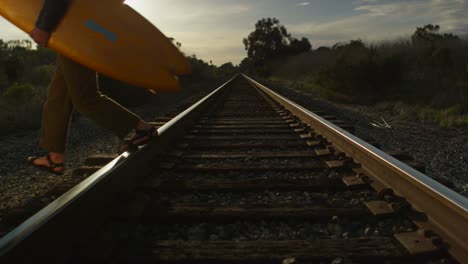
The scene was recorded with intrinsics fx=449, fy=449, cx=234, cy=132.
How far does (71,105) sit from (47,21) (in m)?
0.65

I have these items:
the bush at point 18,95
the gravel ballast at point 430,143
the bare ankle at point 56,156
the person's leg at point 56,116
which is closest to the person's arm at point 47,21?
the person's leg at point 56,116

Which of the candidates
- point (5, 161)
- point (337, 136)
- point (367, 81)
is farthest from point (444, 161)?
point (367, 81)

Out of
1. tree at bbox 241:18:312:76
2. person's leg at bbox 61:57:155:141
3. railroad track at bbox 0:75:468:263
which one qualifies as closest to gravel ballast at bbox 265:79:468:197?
railroad track at bbox 0:75:468:263

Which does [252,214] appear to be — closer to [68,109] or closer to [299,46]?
[68,109]

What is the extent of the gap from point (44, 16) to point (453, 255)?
239 cm

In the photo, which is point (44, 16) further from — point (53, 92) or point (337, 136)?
point (337, 136)

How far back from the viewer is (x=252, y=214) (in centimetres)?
229

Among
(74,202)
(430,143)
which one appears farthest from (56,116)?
(430,143)

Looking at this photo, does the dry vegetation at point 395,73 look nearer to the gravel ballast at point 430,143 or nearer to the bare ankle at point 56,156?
the gravel ballast at point 430,143

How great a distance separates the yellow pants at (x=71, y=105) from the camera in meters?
2.81

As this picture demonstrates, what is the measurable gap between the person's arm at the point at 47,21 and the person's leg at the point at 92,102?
0.76 ft

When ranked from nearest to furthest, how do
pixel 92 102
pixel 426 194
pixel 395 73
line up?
pixel 426 194, pixel 92 102, pixel 395 73

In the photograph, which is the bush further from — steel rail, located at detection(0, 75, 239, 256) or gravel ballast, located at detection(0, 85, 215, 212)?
steel rail, located at detection(0, 75, 239, 256)

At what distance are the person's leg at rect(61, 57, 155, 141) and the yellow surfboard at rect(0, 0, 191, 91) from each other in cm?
14
